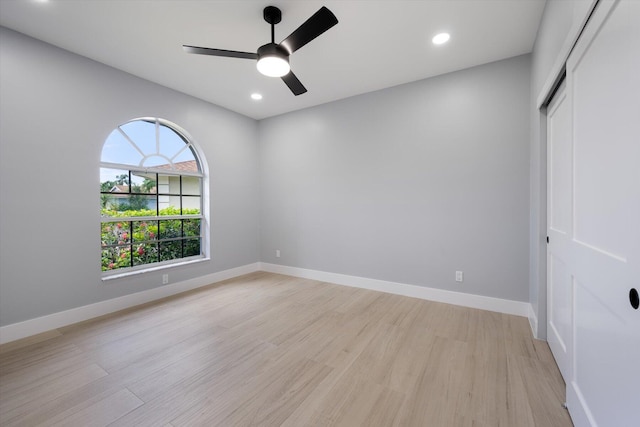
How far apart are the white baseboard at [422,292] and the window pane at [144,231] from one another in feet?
6.82

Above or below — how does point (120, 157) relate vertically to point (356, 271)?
above

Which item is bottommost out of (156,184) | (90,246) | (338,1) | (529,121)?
(90,246)

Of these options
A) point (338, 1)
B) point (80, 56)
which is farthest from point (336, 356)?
point (80, 56)

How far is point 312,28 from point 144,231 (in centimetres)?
325

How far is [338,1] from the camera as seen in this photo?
6.72ft

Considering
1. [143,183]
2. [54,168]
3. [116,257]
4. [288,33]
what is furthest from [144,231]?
[288,33]

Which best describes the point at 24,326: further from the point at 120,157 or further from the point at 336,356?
the point at 336,356

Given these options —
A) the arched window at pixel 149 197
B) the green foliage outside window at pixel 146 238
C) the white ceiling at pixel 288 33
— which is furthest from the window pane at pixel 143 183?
the white ceiling at pixel 288 33

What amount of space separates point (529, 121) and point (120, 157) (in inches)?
189

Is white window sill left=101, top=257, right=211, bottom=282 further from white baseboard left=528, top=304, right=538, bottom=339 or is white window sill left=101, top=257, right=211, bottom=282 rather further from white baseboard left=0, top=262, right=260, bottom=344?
white baseboard left=528, top=304, right=538, bottom=339

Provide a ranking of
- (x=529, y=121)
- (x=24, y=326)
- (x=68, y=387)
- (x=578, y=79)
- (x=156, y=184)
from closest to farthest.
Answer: (x=578, y=79), (x=68, y=387), (x=24, y=326), (x=529, y=121), (x=156, y=184)

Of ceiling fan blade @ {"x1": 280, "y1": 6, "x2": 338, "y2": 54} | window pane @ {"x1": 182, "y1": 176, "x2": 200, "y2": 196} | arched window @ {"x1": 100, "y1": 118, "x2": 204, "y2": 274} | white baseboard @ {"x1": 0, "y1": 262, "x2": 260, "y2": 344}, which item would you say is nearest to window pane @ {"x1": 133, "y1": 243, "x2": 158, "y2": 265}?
arched window @ {"x1": 100, "y1": 118, "x2": 204, "y2": 274}

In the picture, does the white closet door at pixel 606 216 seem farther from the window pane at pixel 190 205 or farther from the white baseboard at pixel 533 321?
the window pane at pixel 190 205

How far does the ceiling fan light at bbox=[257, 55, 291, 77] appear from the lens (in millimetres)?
2117
